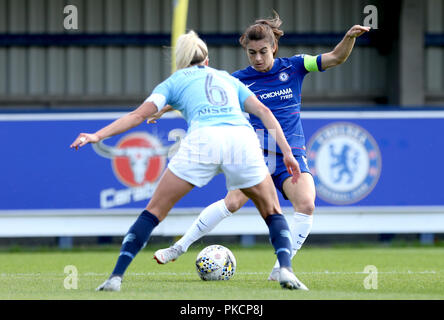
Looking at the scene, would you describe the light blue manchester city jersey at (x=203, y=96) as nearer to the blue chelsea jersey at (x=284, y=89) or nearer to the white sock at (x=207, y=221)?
the blue chelsea jersey at (x=284, y=89)

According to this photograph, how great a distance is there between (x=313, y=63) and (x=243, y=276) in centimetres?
214

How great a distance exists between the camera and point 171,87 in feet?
20.7

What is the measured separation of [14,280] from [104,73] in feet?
38.3

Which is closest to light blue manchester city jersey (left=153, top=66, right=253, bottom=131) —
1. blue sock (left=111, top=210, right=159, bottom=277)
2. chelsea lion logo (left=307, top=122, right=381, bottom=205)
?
blue sock (left=111, top=210, right=159, bottom=277)

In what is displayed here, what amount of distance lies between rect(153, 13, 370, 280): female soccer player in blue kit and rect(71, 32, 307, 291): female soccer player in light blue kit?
119 cm

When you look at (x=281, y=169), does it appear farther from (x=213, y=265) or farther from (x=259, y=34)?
(x=259, y=34)

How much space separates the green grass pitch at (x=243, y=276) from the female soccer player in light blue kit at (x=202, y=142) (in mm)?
425

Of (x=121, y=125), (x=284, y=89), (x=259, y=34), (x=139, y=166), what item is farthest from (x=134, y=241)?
(x=139, y=166)

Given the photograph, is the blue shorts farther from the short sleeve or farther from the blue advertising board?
the blue advertising board

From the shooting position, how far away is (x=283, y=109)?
7.82 m

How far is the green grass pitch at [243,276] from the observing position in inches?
248

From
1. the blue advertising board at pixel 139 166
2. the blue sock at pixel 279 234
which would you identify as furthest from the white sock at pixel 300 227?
the blue advertising board at pixel 139 166
